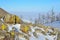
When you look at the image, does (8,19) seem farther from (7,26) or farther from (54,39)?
(54,39)

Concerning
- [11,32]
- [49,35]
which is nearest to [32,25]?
[49,35]

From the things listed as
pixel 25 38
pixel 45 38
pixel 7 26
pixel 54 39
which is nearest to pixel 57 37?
pixel 54 39

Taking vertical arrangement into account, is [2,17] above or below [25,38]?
above

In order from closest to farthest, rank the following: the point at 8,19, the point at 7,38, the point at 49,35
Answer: the point at 7,38
the point at 8,19
the point at 49,35

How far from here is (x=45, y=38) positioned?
3729 millimetres

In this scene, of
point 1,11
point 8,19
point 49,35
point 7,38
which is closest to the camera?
point 7,38

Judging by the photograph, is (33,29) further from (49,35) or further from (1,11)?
(1,11)

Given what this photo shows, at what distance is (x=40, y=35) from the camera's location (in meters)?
3.67

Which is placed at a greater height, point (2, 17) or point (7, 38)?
point (2, 17)

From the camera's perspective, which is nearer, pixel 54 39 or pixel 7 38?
pixel 7 38

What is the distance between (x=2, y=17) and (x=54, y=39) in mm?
1160

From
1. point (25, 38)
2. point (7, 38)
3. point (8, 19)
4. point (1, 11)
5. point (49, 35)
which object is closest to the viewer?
point (7, 38)

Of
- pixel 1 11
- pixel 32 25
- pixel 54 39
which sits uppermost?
pixel 1 11

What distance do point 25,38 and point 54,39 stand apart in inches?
31.1
